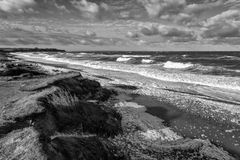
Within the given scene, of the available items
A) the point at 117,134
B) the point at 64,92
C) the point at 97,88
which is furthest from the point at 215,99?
the point at 64,92

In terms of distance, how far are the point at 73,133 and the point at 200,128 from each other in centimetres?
603

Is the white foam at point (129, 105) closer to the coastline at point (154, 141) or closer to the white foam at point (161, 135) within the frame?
the coastline at point (154, 141)

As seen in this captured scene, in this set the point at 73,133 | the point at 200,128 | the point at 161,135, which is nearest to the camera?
the point at 73,133

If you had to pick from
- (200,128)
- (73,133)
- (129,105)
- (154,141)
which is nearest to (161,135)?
(154,141)

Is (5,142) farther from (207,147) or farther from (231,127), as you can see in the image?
(231,127)

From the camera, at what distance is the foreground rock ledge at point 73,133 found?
4.22 metres

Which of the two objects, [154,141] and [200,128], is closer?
[154,141]

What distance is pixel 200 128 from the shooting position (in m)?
9.56

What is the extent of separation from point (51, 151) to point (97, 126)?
3.93 metres

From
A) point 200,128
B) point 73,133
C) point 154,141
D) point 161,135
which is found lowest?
point 200,128

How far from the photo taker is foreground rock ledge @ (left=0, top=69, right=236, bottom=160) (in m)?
4.22

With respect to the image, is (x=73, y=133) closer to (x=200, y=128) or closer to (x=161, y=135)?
(x=161, y=135)

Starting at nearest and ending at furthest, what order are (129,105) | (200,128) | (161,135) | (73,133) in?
(73,133) < (161,135) < (200,128) < (129,105)

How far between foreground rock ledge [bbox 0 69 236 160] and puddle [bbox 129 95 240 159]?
0.79 meters
